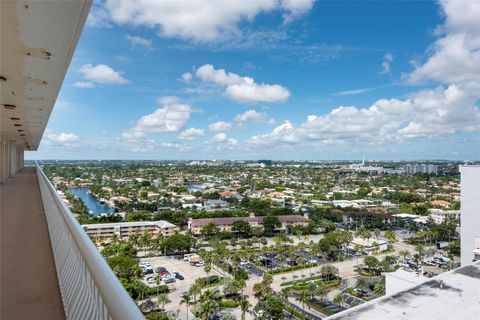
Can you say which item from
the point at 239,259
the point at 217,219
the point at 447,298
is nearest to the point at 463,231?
the point at 447,298

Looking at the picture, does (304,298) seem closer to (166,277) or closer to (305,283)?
(305,283)

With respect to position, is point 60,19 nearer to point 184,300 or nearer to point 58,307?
point 58,307

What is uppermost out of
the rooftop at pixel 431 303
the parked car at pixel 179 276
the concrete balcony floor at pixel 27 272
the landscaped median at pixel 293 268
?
the concrete balcony floor at pixel 27 272

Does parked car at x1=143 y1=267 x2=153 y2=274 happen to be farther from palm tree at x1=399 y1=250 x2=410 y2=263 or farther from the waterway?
the waterway

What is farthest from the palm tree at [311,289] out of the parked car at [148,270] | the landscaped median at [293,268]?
the parked car at [148,270]

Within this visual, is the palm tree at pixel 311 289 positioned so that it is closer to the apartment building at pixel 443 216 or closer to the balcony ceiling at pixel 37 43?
the balcony ceiling at pixel 37 43

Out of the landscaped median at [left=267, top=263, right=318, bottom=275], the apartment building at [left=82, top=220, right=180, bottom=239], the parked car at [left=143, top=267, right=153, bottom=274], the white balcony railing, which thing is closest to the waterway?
the apartment building at [left=82, top=220, right=180, bottom=239]
